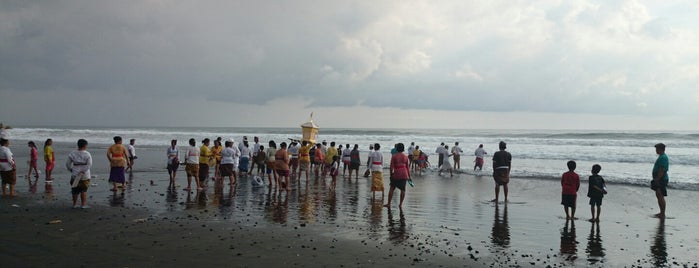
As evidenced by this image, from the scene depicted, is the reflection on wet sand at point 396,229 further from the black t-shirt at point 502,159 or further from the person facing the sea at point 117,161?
the person facing the sea at point 117,161

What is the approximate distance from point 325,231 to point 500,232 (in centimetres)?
375

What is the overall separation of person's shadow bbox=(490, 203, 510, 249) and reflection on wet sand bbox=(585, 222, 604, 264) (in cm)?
140

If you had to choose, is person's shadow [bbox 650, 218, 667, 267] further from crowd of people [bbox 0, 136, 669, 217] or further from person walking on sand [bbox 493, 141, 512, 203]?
person walking on sand [bbox 493, 141, 512, 203]

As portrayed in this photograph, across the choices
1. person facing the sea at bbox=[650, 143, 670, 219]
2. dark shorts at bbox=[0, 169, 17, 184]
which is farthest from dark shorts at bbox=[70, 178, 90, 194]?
person facing the sea at bbox=[650, 143, 670, 219]

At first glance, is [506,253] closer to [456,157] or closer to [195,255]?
[195,255]

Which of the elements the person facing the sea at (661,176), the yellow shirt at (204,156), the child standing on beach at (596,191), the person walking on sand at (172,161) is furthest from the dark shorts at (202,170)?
the person facing the sea at (661,176)

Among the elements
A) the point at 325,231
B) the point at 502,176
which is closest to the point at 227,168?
the point at 325,231

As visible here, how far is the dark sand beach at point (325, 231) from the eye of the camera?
25.0 ft

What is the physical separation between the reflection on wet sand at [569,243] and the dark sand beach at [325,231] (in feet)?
0.09

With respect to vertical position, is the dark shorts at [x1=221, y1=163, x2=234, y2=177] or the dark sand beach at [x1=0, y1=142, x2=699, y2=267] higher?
the dark shorts at [x1=221, y1=163, x2=234, y2=177]

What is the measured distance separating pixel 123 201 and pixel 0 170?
3.35 m

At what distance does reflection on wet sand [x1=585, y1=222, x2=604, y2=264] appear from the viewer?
8.13m

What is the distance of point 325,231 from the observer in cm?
970

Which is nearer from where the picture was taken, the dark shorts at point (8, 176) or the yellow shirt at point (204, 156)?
the dark shorts at point (8, 176)
